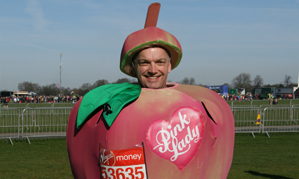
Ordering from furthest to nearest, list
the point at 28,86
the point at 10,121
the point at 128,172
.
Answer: the point at 28,86, the point at 10,121, the point at 128,172

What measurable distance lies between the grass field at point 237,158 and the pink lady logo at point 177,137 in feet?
16.6

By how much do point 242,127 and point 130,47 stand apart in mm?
11957

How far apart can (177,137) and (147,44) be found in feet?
2.72

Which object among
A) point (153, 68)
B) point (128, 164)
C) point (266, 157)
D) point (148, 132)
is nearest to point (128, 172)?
point (128, 164)

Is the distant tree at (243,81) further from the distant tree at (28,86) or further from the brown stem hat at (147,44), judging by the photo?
the brown stem hat at (147,44)

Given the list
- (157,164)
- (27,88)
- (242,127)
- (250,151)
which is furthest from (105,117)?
(27,88)

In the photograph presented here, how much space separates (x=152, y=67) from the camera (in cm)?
304

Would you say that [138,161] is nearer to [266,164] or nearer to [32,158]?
[266,164]

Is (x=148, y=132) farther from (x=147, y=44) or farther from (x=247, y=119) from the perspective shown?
(x=247, y=119)

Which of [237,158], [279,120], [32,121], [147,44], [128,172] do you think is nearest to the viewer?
[128,172]

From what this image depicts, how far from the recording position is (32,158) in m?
9.45

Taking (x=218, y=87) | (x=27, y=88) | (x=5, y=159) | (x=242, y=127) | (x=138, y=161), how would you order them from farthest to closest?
(x=27, y=88), (x=218, y=87), (x=242, y=127), (x=5, y=159), (x=138, y=161)

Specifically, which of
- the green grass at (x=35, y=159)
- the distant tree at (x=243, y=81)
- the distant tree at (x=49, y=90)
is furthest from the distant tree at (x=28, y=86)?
the green grass at (x=35, y=159)

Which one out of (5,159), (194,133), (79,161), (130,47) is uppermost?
(130,47)
